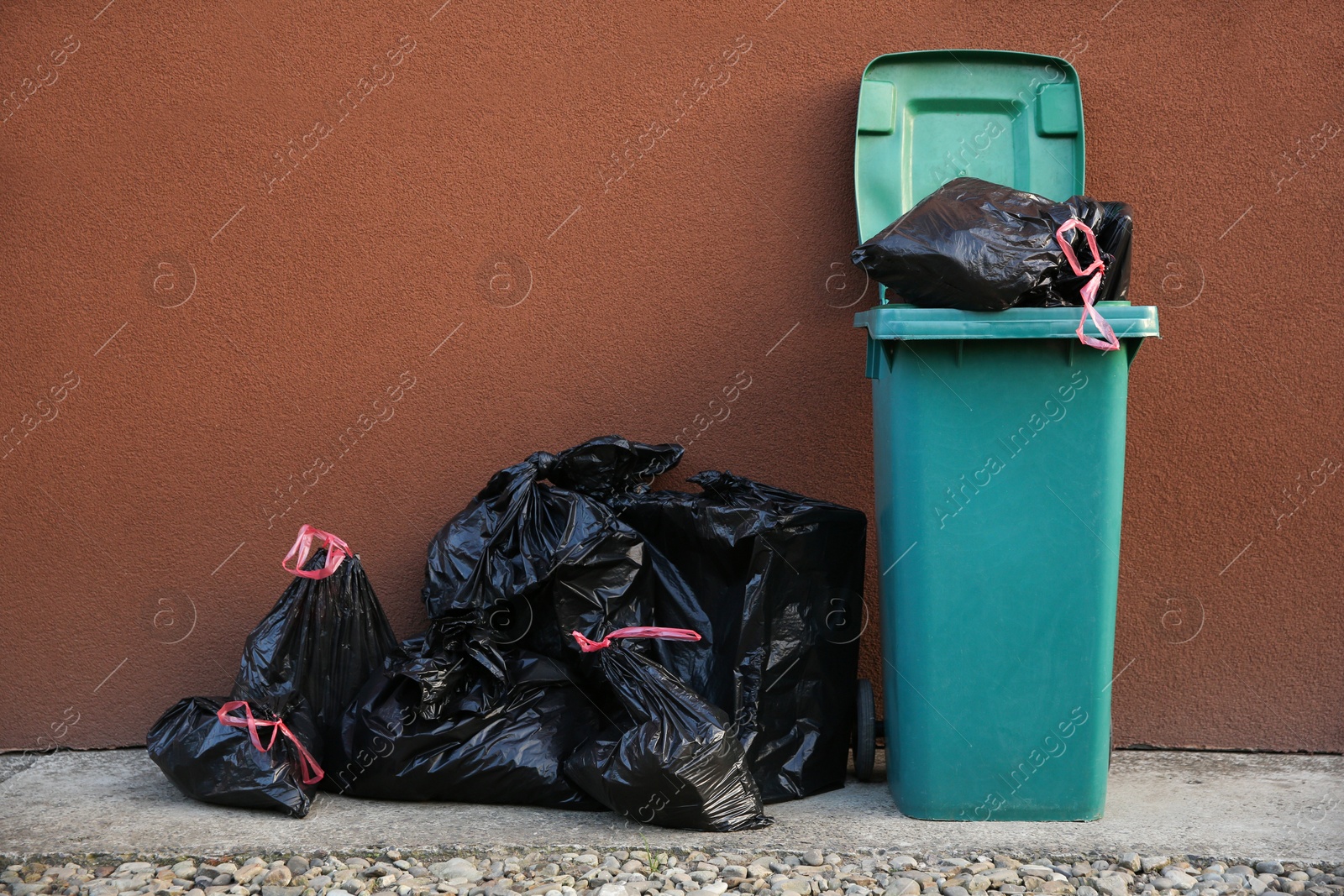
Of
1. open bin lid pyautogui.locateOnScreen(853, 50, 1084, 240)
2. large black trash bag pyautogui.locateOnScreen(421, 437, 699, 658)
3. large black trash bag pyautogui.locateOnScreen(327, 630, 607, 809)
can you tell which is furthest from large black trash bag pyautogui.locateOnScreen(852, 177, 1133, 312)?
large black trash bag pyautogui.locateOnScreen(327, 630, 607, 809)

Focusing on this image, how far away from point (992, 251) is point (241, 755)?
2155mm

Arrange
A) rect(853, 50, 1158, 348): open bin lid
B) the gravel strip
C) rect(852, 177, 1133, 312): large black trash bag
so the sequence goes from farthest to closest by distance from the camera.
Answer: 1. rect(853, 50, 1158, 348): open bin lid
2. rect(852, 177, 1133, 312): large black trash bag
3. the gravel strip

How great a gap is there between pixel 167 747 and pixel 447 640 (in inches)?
29.7

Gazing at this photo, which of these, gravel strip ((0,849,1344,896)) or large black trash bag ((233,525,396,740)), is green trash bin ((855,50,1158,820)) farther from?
large black trash bag ((233,525,396,740))

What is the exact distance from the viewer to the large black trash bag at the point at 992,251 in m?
2.30

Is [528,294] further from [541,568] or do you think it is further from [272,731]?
[272,731]

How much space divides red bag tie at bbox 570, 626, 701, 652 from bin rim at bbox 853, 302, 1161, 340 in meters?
0.93

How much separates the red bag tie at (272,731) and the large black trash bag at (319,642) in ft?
0.24

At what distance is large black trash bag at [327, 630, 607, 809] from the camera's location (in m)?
2.62

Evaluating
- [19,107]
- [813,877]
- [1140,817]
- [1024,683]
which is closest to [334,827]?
[813,877]

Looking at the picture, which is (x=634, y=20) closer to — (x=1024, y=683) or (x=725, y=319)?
(x=725, y=319)

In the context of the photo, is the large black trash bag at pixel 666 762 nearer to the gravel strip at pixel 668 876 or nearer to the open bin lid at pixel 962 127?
the gravel strip at pixel 668 876

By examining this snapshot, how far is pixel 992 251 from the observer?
7.56ft

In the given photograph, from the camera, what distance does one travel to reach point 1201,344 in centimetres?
299
